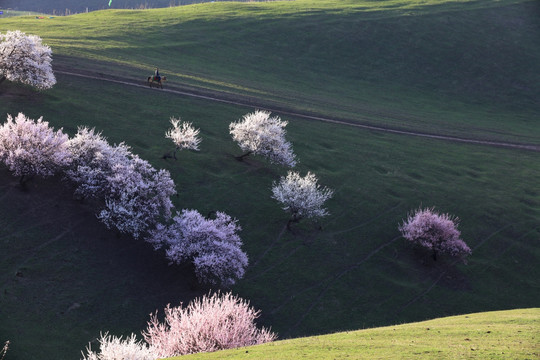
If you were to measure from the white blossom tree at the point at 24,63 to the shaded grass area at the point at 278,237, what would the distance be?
1536 millimetres

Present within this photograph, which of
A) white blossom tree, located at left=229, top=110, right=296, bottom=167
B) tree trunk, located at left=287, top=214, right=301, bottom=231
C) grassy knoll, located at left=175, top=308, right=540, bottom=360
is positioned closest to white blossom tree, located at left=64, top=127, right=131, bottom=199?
white blossom tree, located at left=229, top=110, right=296, bottom=167

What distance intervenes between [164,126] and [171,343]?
1618 inches

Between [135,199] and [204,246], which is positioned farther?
[135,199]

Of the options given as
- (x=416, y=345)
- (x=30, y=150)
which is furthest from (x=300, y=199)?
(x=416, y=345)

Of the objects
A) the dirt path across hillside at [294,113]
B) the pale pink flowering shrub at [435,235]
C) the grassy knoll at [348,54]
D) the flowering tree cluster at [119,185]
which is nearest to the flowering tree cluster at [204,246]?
→ the flowering tree cluster at [119,185]

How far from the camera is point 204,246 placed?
140 ft

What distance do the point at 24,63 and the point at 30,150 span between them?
22.4 meters

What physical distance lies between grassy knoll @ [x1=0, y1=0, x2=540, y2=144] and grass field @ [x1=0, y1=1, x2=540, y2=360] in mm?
1074

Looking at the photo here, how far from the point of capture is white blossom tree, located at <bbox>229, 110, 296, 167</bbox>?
61.0 metres

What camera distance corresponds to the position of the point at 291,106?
8419 cm

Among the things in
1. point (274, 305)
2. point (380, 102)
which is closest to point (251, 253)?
point (274, 305)

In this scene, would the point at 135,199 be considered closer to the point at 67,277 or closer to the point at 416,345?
the point at 67,277

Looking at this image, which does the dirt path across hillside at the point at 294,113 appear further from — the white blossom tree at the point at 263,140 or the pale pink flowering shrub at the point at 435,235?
the pale pink flowering shrub at the point at 435,235

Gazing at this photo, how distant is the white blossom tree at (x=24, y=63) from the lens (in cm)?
6228
